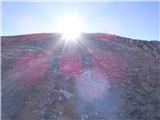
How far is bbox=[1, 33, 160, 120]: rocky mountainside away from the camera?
8.52 metres

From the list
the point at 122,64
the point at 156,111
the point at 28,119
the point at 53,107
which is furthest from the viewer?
the point at 122,64

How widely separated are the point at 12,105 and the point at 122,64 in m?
5.80

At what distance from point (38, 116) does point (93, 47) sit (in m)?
6.82

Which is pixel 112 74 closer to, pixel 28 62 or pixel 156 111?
pixel 156 111

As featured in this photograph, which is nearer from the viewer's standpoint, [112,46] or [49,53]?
[49,53]

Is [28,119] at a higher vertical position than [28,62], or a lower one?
lower

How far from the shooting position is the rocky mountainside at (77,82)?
8516 mm

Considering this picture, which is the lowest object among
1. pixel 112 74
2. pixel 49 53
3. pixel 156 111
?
pixel 156 111

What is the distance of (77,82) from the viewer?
32.5ft

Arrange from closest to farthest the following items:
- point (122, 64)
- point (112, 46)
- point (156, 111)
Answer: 1. point (156, 111)
2. point (122, 64)
3. point (112, 46)

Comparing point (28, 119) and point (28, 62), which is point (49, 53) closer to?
point (28, 62)

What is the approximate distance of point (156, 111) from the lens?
9.41 meters

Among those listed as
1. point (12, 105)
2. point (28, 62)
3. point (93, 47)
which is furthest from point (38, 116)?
point (93, 47)

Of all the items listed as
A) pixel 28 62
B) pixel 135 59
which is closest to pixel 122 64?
pixel 135 59
